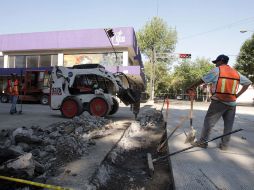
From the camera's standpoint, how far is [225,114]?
6285 millimetres

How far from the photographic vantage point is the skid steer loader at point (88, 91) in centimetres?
1249

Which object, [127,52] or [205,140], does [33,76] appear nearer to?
[127,52]

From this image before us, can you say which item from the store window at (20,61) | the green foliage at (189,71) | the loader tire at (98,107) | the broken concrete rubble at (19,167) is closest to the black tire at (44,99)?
the loader tire at (98,107)

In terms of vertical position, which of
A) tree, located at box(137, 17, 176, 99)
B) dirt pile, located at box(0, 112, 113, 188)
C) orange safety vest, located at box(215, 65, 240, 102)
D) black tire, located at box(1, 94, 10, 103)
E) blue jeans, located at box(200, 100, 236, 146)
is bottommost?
black tire, located at box(1, 94, 10, 103)

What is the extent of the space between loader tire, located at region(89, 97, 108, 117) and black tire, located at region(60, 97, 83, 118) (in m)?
0.42

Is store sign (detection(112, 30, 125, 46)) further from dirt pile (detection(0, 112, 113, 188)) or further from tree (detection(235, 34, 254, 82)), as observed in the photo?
dirt pile (detection(0, 112, 113, 188))

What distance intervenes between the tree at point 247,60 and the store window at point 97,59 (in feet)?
62.4

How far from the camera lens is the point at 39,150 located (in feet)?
17.8

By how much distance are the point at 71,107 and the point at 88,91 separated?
887 mm

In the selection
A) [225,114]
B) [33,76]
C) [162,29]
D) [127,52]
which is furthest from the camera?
[162,29]

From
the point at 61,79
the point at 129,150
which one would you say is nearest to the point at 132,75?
the point at 61,79

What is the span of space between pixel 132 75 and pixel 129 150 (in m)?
26.1

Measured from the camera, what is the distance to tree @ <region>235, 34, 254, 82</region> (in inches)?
1754

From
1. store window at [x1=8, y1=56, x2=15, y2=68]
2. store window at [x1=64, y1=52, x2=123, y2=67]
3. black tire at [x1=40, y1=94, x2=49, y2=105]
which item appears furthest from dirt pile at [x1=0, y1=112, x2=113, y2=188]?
store window at [x1=8, y1=56, x2=15, y2=68]
